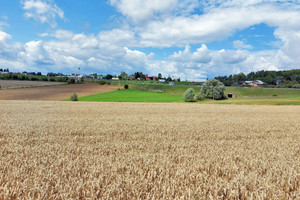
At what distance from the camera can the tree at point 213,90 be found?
294 feet

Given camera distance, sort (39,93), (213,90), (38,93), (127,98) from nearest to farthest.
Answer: (38,93)
(39,93)
(127,98)
(213,90)

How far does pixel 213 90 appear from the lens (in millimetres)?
90125

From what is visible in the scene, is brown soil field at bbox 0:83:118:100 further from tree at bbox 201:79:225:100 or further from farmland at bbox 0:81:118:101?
tree at bbox 201:79:225:100

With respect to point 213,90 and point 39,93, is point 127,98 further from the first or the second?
point 213,90

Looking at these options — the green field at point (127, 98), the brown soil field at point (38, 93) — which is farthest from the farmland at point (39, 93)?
the green field at point (127, 98)

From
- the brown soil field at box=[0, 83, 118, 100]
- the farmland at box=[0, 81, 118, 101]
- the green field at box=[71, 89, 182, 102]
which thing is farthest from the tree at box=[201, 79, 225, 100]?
the brown soil field at box=[0, 83, 118, 100]

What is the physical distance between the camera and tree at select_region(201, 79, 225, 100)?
8962 cm

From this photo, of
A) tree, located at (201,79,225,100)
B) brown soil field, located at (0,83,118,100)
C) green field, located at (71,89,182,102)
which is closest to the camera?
brown soil field, located at (0,83,118,100)

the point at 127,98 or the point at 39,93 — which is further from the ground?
the point at 39,93

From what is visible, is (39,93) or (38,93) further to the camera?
(39,93)

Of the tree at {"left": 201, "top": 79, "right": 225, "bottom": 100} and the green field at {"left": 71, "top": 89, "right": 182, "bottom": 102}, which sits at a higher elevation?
the tree at {"left": 201, "top": 79, "right": 225, "bottom": 100}

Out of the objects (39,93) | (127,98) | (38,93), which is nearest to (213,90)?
(127,98)

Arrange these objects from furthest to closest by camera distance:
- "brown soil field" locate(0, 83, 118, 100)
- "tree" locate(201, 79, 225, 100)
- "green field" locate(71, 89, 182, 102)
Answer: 1. "tree" locate(201, 79, 225, 100)
2. "green field" locate(71, 89, 182, 102)
3. "brown soil field" locate(0, 83, 118, 100)

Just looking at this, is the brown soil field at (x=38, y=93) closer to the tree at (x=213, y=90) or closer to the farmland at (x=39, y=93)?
the farmland at (x=39, y=93)
